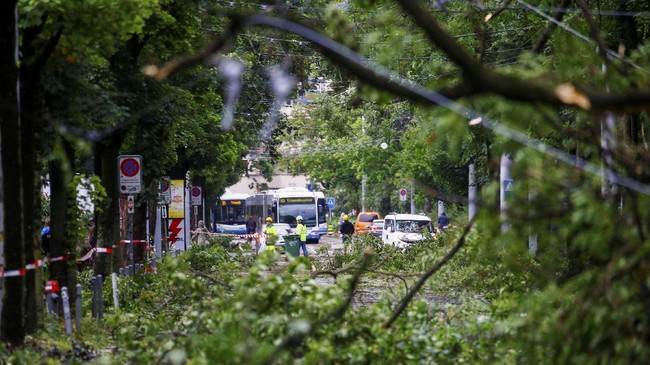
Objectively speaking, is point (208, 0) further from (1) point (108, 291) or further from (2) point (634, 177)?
(2) point (634, 177)

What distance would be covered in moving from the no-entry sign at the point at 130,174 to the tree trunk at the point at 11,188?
33.9 feet

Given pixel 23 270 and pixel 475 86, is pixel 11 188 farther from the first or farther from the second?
pixel 475 86

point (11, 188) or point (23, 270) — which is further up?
point (11, 188)

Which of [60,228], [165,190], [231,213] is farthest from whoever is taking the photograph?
[231,213]

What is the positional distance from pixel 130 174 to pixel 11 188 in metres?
10.7

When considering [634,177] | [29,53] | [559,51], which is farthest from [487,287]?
[634,177]

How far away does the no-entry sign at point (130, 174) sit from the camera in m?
23.1

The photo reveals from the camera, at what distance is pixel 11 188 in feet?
41.1

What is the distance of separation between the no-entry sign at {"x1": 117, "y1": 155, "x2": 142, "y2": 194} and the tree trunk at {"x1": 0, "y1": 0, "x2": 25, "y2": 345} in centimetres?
1034

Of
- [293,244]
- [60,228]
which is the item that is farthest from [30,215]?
[293,244]

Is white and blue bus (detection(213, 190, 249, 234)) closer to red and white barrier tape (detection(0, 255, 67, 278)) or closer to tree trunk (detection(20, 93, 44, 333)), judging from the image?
red and white barrier tape (detection(0, 255, 67, 278))

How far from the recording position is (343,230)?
45375mm

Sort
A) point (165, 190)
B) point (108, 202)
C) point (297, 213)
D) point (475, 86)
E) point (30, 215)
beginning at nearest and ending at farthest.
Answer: point (475, 86) < point (30, 215) < point (108, 202) < point (165, 190) < point (297, 213)

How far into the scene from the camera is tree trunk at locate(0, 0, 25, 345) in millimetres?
12258
